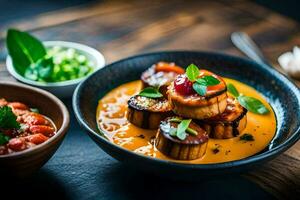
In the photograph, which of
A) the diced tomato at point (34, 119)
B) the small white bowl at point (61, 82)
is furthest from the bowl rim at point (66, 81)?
the diced tomato at point (34, 119)

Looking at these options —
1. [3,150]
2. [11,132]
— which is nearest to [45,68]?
[11,132]

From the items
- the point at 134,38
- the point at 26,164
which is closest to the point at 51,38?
the point at 134,38

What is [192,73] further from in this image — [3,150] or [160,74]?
[3,150]

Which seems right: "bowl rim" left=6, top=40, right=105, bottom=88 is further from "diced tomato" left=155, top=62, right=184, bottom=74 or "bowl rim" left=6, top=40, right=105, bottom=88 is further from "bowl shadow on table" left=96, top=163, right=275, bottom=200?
"bowl shadow on table" left=96, top=163, right=275, bottom=200

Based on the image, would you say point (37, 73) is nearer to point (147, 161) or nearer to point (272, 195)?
point (147, 161)

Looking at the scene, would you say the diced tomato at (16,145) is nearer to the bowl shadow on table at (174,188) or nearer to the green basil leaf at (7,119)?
the green basil leaf at (7,119)

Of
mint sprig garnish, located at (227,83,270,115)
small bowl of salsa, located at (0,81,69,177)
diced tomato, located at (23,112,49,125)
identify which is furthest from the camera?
mint sprig garnish, located at (227,83,270,115)

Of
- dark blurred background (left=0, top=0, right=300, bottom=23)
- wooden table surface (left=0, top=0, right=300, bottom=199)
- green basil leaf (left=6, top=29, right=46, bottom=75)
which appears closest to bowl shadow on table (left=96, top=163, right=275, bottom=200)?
green basil leaf (left=6, top=29, right=46, bottom=75)

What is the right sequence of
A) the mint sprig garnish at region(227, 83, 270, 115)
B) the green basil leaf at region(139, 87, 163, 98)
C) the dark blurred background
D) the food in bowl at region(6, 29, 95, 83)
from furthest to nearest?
the dark blurred background
the food in bowl at region(6, 29, 95, 83)
the mint sprig garnish at region(227, 83, 270, 115)
the green basil leaf at region(139, 87, 163, 98)
